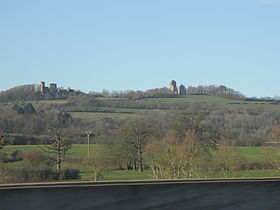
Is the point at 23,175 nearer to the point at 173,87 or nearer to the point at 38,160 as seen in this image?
the point at 38,160

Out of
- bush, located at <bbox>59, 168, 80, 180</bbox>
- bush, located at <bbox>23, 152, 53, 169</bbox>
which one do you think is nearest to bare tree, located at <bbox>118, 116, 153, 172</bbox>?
bush, located at <bbox>23, 152, 53, 169</bbox>

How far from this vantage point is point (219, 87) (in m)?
156

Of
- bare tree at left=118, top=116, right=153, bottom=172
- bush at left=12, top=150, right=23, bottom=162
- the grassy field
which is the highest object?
bare tree at left=118, top=116, right=153, bottom=172

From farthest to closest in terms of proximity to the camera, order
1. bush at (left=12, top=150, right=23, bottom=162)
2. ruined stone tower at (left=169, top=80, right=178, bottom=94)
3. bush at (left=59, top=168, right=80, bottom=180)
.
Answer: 1. ruined stone tower at (left=169, top=80, right=178, bottom=94)
2. bush at (left=12, top=150, right=23, bottom=162)
3. bush at (left=59, top=168, right=80, bottom=180)

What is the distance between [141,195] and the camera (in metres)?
10.1

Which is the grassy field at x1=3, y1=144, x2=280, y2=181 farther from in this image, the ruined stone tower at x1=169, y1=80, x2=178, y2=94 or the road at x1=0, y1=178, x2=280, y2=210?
the ruined stone tower at x1=169, y1=80, x2=178, y2=94

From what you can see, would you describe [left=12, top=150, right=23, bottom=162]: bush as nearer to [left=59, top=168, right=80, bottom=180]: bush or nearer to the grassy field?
the grassy field

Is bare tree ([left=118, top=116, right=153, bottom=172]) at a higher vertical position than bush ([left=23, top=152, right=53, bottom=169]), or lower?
higher

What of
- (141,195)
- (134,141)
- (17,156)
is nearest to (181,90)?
(134,141)

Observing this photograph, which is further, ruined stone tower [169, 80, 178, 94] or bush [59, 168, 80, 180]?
ruined stone tower [169, 80, 178, 94]

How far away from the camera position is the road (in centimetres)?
923

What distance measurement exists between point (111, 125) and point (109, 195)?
76.5m

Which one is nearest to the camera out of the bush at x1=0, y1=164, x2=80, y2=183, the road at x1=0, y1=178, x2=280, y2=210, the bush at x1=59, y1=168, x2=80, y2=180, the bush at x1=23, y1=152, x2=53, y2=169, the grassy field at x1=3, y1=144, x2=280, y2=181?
the road at x1=0, y1=178, x2=280, y2=210

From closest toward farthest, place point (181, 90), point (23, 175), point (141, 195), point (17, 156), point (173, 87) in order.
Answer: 1. point (141, 195)
2. point (23, 175)
3. point (17, 156)
4. point (181, 90)
5. point (173, 87)
